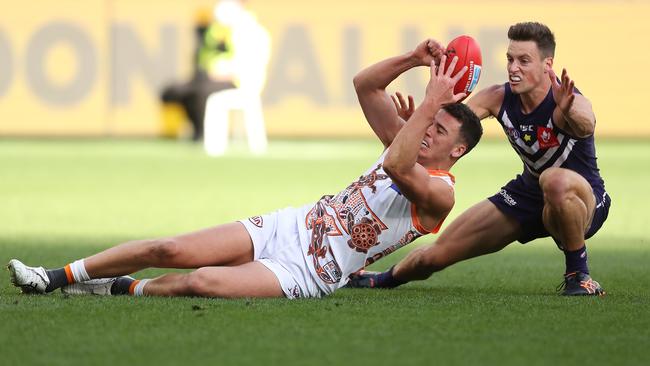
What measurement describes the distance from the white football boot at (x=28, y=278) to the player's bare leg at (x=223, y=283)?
49cm

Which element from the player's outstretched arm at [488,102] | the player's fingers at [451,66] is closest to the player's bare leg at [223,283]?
the player's fingers at [451,66]

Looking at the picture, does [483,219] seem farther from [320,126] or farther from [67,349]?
[320,126]

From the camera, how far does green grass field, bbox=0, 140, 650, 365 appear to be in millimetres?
4805

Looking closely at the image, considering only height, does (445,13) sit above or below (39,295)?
above

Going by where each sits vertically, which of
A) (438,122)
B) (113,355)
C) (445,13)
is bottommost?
(113,355)

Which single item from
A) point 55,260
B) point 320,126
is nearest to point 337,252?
point 55,260

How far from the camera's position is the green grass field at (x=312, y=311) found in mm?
4805

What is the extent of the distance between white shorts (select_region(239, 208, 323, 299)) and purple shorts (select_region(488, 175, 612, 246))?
54.8 inches

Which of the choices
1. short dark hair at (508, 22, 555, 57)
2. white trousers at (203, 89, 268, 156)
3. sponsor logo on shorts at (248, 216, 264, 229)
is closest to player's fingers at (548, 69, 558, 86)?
short dark hair at (508, 22, 555, 57)

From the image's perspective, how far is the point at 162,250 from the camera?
608 centimetres

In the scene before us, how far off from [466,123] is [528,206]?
1038mm

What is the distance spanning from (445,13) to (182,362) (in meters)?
20.4

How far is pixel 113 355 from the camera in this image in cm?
472

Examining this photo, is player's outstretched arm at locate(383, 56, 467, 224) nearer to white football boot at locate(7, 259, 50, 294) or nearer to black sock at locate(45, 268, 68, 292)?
black sock at locate(45, 268, 68, 292)
